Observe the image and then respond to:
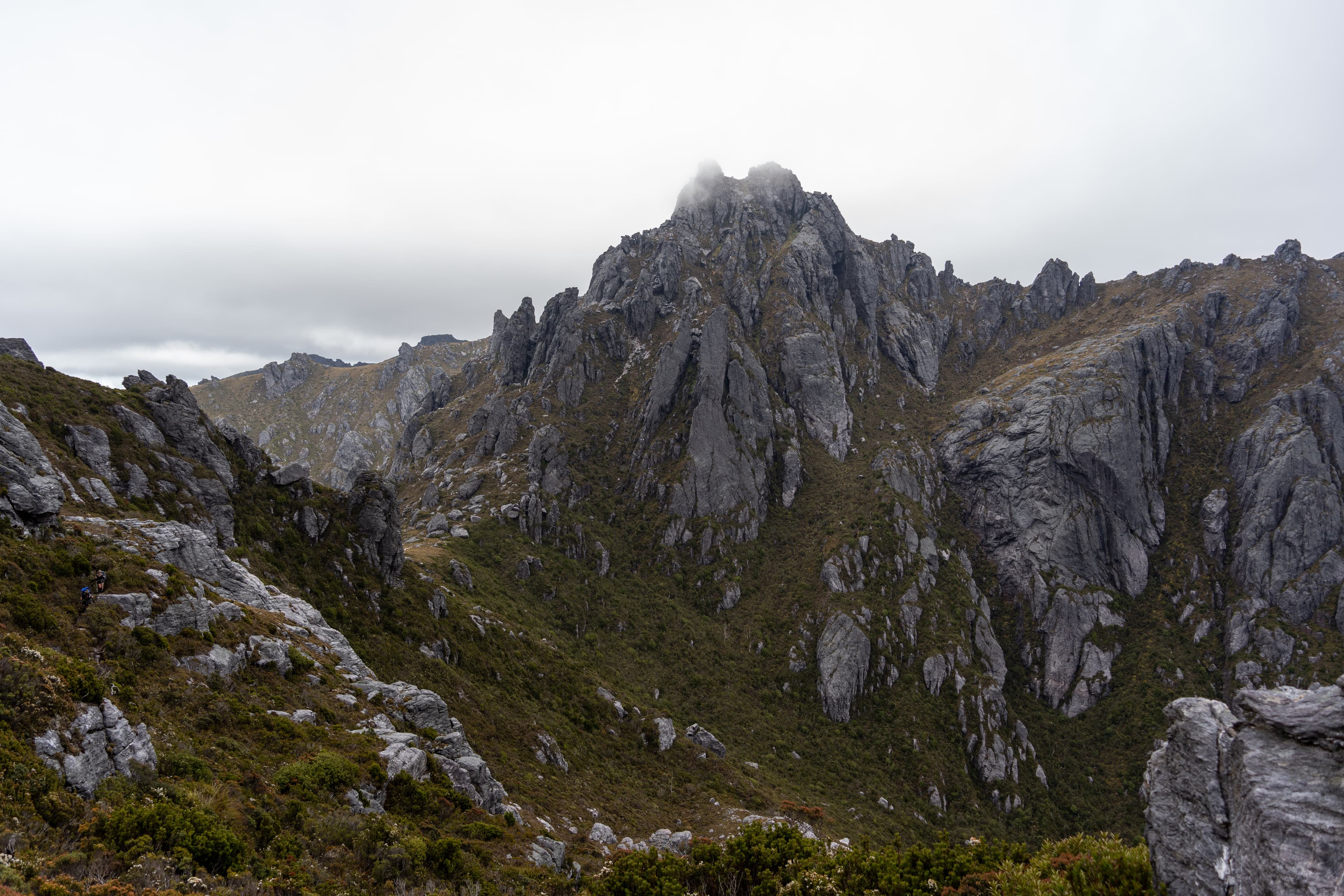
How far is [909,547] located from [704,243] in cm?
12905

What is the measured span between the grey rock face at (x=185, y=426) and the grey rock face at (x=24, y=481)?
14777mm

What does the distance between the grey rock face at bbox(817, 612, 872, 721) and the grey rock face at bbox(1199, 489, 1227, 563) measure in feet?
344

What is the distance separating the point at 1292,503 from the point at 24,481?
20955 centimetres

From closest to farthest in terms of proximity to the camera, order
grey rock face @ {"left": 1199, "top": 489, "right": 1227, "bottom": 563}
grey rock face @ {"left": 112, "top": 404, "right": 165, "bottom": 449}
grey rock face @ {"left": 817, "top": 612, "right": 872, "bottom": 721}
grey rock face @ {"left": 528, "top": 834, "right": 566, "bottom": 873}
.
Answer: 1. grey rock face @ {"left": 528, "top": 834, "right": 566, "bottom": 873}
2. grey rock face @ {"left": 112, "top": 404, "right": 165, "bottom": 449}
3. grey rock face @ {"left": 817, "top": 612, "right": 872, "bottom": 721}
4. grey rock face @ {"left": 1199, "top": 489, "right": 1227, "bottom": 563}

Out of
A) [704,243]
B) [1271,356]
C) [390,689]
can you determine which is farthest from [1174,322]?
[390,689]

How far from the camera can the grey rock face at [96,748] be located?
14.1m

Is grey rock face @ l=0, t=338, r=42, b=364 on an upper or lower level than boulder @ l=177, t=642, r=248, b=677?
upper

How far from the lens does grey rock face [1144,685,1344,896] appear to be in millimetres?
11266

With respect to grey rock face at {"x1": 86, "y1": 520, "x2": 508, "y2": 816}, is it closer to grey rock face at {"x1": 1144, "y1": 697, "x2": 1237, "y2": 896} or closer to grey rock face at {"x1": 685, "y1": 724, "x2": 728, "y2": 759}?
grey rock face at {"x1": 1144, "y1": 697, "x2": 1237, "y2": 896}

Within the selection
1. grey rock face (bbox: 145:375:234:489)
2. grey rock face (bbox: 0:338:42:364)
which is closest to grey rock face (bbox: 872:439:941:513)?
grey rock face (bbox: 145:375:234:489)

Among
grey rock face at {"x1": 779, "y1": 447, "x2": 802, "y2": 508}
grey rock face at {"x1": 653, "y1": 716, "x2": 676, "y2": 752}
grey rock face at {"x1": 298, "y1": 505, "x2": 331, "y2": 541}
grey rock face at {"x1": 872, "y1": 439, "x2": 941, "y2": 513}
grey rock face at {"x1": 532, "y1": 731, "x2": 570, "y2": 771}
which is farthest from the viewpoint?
grey rock face at {"x1": 779, "y1": 447, "x2": 802, "y2": 508}

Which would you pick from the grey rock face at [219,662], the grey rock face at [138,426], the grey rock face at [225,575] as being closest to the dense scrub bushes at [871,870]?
the grey rock face at [219,662]

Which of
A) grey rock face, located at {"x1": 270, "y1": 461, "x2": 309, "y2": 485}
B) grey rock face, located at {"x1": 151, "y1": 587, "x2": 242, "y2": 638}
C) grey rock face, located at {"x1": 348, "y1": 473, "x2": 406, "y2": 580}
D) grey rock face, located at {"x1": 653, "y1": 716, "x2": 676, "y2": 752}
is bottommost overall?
grey rock face, located at {"x1": 653, "y1": 716, "x2": 676, "y2": 752}

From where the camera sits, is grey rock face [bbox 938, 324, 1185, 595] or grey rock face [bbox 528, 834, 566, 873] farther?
grey rock face [bbox 938, 324, 1185, 595]
